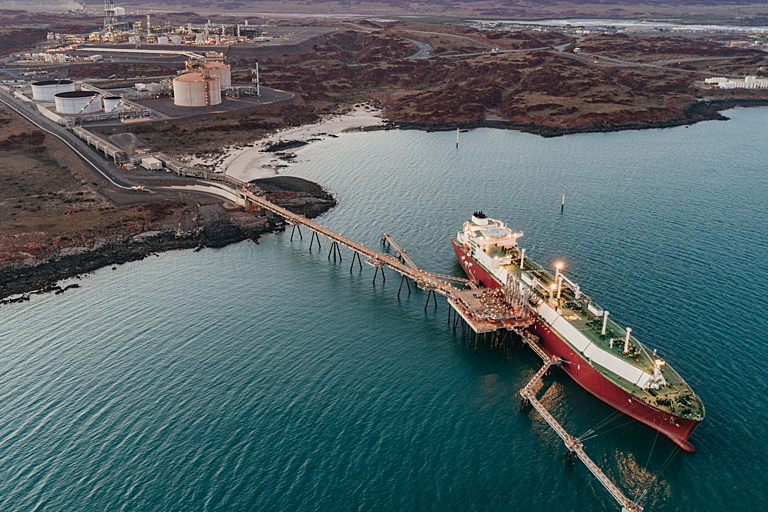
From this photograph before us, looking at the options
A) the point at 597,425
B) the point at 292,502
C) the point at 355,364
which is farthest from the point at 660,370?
the point at 292,502

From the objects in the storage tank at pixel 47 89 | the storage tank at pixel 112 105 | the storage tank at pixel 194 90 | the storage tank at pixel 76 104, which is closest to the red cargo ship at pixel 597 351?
the storage tank at pixel 112 105

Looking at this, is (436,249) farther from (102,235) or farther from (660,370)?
(102,235)

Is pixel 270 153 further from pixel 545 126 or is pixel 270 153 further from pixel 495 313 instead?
pixel 495 313

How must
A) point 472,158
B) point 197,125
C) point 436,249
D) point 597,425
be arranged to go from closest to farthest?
point 597,425, point 436,249, point 472,158, point 197,125

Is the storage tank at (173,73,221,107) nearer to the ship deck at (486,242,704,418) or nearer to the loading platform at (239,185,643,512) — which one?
the loading platform at (239,185,643,512)

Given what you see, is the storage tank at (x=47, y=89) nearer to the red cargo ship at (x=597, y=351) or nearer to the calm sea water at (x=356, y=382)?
the calm sea water at (x=356, y=382)

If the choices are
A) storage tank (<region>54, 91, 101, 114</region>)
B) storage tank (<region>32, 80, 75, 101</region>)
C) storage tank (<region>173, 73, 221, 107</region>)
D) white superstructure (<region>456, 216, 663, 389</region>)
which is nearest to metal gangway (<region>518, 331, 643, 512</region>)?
white superstructure (<region>456, 216, 663, 389</region>)
